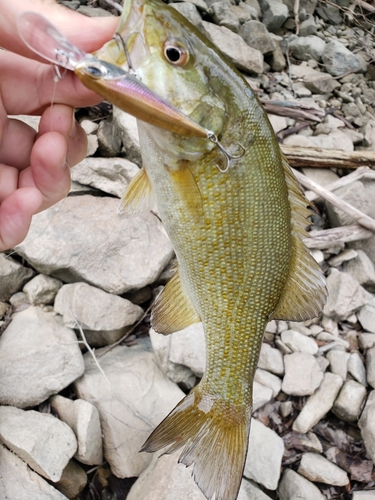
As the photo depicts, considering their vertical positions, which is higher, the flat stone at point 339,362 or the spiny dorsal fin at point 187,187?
the spiny dorsal fin at point 187,187

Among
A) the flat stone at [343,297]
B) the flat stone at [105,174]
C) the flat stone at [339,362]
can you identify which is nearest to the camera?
the flat stone at [339,362]

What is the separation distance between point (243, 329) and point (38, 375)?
4.77 feet

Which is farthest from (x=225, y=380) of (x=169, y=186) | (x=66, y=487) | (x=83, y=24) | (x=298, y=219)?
(x=66, y=487)

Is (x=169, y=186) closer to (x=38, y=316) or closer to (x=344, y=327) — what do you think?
(x=38, y=316)

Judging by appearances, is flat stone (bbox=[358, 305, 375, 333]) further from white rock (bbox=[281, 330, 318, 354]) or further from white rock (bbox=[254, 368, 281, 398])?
white rock (bbox=[254, 368, 281, 398])

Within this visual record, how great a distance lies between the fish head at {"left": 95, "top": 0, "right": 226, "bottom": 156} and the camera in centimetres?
104

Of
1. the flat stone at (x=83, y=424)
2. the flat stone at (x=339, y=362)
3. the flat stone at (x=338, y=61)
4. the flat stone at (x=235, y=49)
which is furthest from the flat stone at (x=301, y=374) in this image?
the flat stone at (x=338, y=61)

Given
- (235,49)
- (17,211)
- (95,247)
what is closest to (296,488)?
(95,247)

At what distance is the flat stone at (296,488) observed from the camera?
241 centimetres

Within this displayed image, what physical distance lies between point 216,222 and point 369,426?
2.15 metres

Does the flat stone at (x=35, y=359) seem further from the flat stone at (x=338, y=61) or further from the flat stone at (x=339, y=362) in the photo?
the flat stone at (x=338, y=61)

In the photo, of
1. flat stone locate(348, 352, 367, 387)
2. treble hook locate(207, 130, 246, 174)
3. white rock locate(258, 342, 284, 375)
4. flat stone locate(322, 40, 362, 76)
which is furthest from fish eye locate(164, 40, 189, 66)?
flat stone locate(322, 40, 362, 76)

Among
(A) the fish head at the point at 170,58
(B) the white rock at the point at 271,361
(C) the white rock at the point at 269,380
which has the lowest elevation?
(C) the white rock at the point at 269,380

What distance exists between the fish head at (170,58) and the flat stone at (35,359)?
177cm
